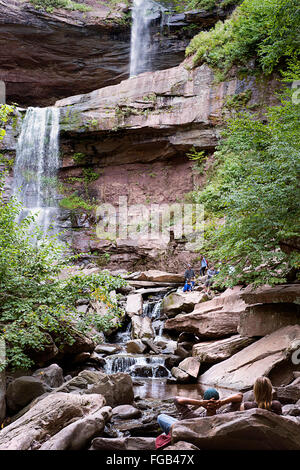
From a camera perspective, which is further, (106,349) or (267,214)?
(106,349)

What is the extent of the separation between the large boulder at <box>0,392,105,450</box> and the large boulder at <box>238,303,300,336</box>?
4545 mm

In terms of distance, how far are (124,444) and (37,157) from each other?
2386 centimetres

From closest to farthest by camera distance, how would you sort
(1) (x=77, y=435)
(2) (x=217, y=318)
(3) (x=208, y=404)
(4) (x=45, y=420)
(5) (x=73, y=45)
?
(3) (x=208, y=404), (1) (x=77, y=435), (4) (x=45, y=420), (2) (x=217, y=318), (5) (x=73, y=45)

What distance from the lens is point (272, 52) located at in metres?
12.0

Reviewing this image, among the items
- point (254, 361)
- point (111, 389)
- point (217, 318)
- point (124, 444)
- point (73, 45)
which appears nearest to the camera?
point (124, 444)

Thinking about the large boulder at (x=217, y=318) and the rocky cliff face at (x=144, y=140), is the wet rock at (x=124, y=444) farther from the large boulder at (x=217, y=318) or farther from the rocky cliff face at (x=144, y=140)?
the rocky cliff face at (x=144, y=140)

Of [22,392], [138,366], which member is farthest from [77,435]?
[138,366]

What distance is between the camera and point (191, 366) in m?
9.59

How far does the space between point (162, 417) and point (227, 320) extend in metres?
5.84

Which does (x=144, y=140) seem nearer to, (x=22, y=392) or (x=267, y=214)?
(x=267, y=214)

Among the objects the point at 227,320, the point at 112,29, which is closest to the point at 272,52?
the point at 227,320

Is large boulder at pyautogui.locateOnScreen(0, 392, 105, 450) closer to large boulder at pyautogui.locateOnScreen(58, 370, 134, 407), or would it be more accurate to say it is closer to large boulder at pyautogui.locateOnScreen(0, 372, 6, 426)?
large boulder at pyautogui.locateOnScreen(58, 370, 134, 407)

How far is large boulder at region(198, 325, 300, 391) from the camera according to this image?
7371 millimetres

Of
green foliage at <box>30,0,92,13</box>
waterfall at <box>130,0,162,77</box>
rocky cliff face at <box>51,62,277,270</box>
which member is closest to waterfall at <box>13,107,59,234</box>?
rocky cliff face at <box>51,62,277,270</box>
